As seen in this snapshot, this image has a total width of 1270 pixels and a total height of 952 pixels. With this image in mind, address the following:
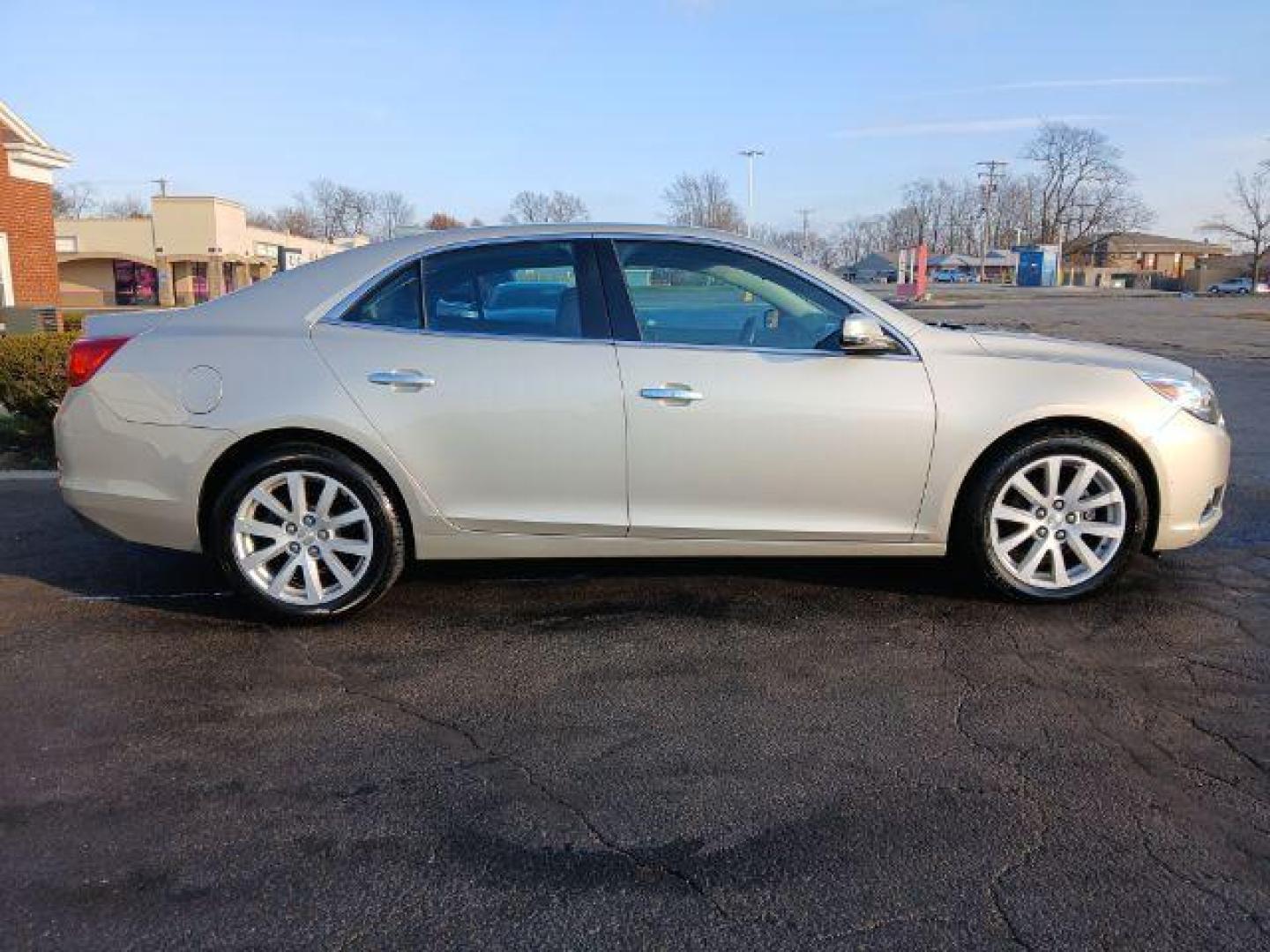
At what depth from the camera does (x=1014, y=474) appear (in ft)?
14.0

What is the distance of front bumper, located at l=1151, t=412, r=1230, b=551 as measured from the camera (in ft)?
14.0

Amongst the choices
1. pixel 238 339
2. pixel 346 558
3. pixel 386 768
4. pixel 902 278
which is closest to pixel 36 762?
pixel 386 768

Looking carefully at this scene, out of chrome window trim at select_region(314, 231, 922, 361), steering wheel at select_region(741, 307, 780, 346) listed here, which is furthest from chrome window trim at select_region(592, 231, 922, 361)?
steering wheel at select_region(741, 307, 780, 346)

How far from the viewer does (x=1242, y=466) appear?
24.3 feet

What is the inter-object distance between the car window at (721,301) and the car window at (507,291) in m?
0.28

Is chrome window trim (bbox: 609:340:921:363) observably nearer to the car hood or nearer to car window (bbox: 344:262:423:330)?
the car hood

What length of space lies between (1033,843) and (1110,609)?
2072 millimetres

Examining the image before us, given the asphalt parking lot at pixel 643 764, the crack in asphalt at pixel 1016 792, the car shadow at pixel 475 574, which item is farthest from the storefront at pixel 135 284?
the crack in asphalt at pixel 1016 792

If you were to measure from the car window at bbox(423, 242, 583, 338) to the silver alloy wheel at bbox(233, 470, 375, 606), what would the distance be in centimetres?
84

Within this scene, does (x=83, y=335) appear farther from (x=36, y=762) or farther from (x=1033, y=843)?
(x=1033, y=843)

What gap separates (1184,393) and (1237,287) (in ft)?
313

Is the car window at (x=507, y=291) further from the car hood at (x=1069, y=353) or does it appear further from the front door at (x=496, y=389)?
the car hood at (x=1069, y=353)

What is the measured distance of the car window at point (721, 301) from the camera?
4.26 m

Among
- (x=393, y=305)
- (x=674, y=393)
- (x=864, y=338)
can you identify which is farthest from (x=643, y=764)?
(x=393, y=305)
